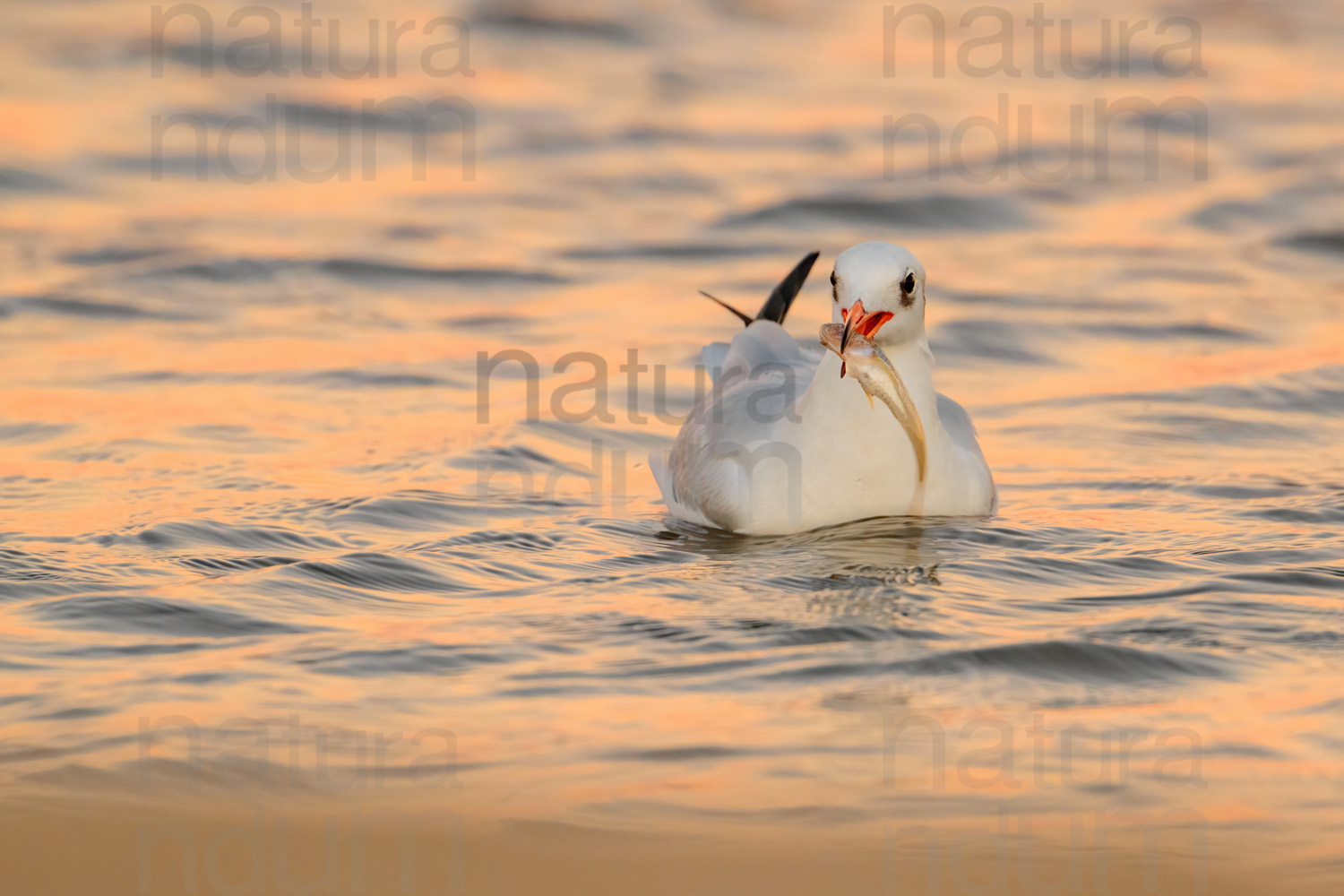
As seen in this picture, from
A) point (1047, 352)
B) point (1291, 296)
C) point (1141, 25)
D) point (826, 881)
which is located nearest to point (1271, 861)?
point (826, 881)

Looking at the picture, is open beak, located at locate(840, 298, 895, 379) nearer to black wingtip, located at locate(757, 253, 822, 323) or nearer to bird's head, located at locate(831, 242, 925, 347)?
bird's head, located at locate(831, 242, 925, 347)

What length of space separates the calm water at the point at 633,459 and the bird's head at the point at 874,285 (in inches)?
31.9

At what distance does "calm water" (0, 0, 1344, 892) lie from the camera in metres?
4.19

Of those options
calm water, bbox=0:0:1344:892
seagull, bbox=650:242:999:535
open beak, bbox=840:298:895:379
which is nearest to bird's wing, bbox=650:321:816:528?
seagull, bbox=650:242:999:535

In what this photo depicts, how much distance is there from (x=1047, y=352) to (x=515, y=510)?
12.0 ft

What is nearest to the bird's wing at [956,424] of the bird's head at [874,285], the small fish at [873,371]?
the small fish at [873,371]

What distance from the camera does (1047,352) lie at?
9289mm

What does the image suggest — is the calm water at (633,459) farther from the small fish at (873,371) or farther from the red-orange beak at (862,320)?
the red-orange beak at (862,320)

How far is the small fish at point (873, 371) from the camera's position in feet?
19.5

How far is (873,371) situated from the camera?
240 inches

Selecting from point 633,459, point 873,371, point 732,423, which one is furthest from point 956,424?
point 633,459

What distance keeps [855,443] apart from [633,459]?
1.63 meters

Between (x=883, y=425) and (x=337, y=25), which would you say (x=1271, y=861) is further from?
(x=337, y=25)

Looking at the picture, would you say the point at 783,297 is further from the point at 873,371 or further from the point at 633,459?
the point at 873,371
